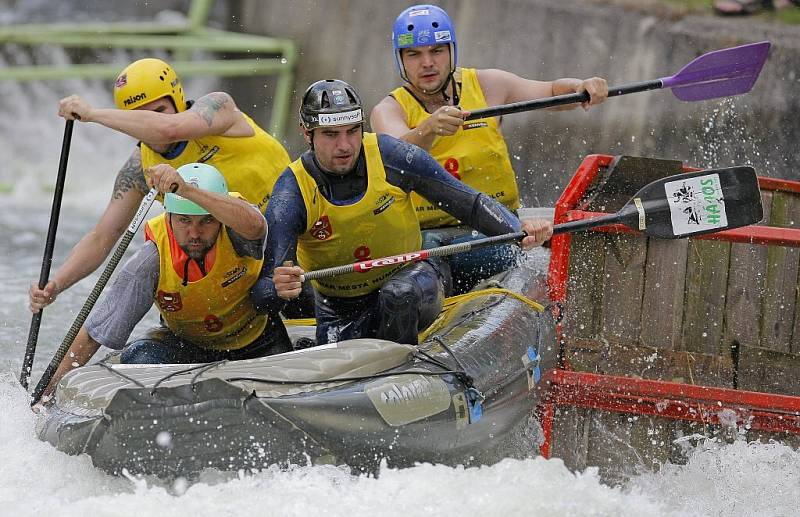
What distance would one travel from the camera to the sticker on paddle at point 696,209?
4730mm

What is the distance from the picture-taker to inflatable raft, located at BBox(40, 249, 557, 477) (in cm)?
389

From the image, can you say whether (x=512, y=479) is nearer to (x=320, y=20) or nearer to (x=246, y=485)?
(x=246, y=485)

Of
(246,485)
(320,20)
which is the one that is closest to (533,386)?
(246,485)

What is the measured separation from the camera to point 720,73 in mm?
6188

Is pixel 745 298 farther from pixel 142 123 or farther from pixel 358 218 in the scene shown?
pixel 142 123

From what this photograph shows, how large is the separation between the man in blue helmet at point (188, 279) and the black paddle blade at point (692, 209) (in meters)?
1.53

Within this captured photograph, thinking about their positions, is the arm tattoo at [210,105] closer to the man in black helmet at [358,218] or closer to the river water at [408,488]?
the man in black helmet at [358,218]

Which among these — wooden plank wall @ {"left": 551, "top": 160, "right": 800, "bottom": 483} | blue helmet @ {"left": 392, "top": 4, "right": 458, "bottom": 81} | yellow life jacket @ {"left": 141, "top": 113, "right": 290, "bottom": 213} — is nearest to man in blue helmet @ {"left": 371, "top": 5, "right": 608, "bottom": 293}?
blue helmet @ {"left": 392, "top": 4, "right": 458, "bottom": 81}

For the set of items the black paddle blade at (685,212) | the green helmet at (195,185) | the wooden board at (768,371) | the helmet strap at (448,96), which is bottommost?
the wooden board at (768,371)

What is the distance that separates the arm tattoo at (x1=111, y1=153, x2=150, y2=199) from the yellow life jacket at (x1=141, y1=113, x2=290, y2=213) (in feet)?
0.37

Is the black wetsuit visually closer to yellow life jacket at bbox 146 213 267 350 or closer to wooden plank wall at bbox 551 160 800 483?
yellow life jacket at bbox 146 213 267 350

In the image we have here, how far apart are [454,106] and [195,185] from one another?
5.30 ft

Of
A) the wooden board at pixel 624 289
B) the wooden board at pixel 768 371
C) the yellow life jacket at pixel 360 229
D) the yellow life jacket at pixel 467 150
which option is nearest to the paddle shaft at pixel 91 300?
the yellow life jacket at pixel 360 229

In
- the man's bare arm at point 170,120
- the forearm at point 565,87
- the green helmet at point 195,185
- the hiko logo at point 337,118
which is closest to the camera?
the green helmet at point 195,185
